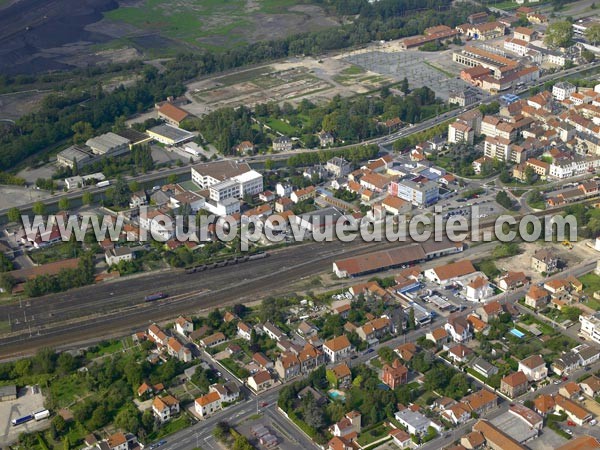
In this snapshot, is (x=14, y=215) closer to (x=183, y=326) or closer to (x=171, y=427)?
(x=183, y=326)

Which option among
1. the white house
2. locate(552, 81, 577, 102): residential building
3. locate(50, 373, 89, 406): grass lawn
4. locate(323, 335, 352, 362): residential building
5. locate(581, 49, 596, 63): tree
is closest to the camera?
locate(50, 373, 89, 406): grass lawn

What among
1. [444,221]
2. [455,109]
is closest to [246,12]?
[455,109]

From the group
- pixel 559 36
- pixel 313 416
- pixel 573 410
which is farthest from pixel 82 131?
pixel 559 36

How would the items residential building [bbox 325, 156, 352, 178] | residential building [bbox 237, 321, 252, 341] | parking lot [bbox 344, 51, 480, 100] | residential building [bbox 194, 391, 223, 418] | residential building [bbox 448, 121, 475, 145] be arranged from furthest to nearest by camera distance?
parking lot [bbox 344, 51, 480, 100] < residential building [bbox 448, 121, 475, 145] < residential building [bbox 325, 156, 352, 178] < residential building [bbox 237, 321, 252, 341] < residential building [bbox 194, 391, 223, 418]

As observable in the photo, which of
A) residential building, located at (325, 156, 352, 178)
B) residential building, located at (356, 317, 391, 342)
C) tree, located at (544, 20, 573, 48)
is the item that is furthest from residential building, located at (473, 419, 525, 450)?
tree, located at (544, 20, 573, 48)

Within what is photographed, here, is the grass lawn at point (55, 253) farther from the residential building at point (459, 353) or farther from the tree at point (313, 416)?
the residential building at point (459, 353)

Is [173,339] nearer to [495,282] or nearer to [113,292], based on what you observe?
[113,292]

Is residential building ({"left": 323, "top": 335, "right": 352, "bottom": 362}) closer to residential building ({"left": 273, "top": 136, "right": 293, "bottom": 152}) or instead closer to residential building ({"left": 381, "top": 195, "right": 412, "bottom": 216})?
residential building ({"left": 381, "top": 195, "right": 412, "bottom": 216})
